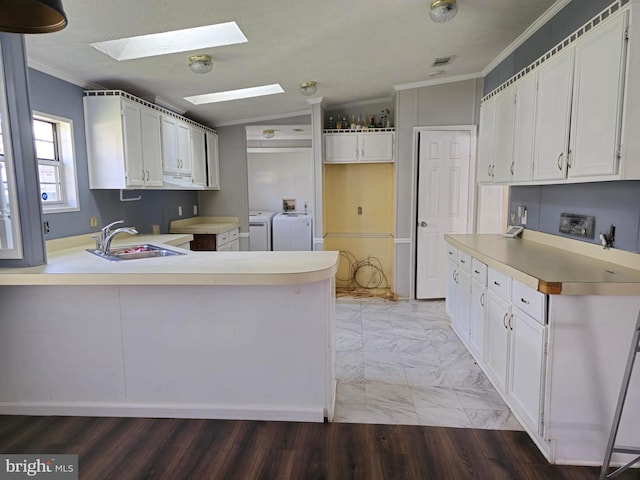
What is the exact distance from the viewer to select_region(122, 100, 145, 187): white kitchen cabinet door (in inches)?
125

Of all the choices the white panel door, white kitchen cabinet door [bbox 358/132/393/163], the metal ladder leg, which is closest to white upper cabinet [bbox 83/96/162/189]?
white kitchen cabinet door [bbox 358/132/393/163]

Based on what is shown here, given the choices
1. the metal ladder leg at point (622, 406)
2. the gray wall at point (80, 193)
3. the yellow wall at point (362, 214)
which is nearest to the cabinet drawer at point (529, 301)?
the metal ladder leg at point (622, 406)

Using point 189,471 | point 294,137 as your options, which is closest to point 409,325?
point 189,471

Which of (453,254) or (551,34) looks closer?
(551,34)

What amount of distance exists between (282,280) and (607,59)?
6.15 ft

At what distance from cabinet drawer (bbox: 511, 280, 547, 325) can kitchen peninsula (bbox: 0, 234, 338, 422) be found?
1.00 m

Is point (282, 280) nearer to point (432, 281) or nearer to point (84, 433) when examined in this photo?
point (84, 433)

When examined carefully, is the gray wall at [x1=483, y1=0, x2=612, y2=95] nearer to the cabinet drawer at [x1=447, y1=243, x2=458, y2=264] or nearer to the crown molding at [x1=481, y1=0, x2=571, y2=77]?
the crown molding at [x1=481, y1=0, x2=571, y2=77]

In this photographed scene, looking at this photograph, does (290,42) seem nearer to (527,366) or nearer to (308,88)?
(308,88)

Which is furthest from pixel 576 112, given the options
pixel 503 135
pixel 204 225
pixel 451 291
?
pixel 204 225

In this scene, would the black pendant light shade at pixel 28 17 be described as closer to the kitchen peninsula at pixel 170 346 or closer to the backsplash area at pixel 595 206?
the kitchen peninsula at pixel 170 346

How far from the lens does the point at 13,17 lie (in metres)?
1.25

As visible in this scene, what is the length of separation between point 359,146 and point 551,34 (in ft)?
7.78

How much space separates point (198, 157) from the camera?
4.69 metres
